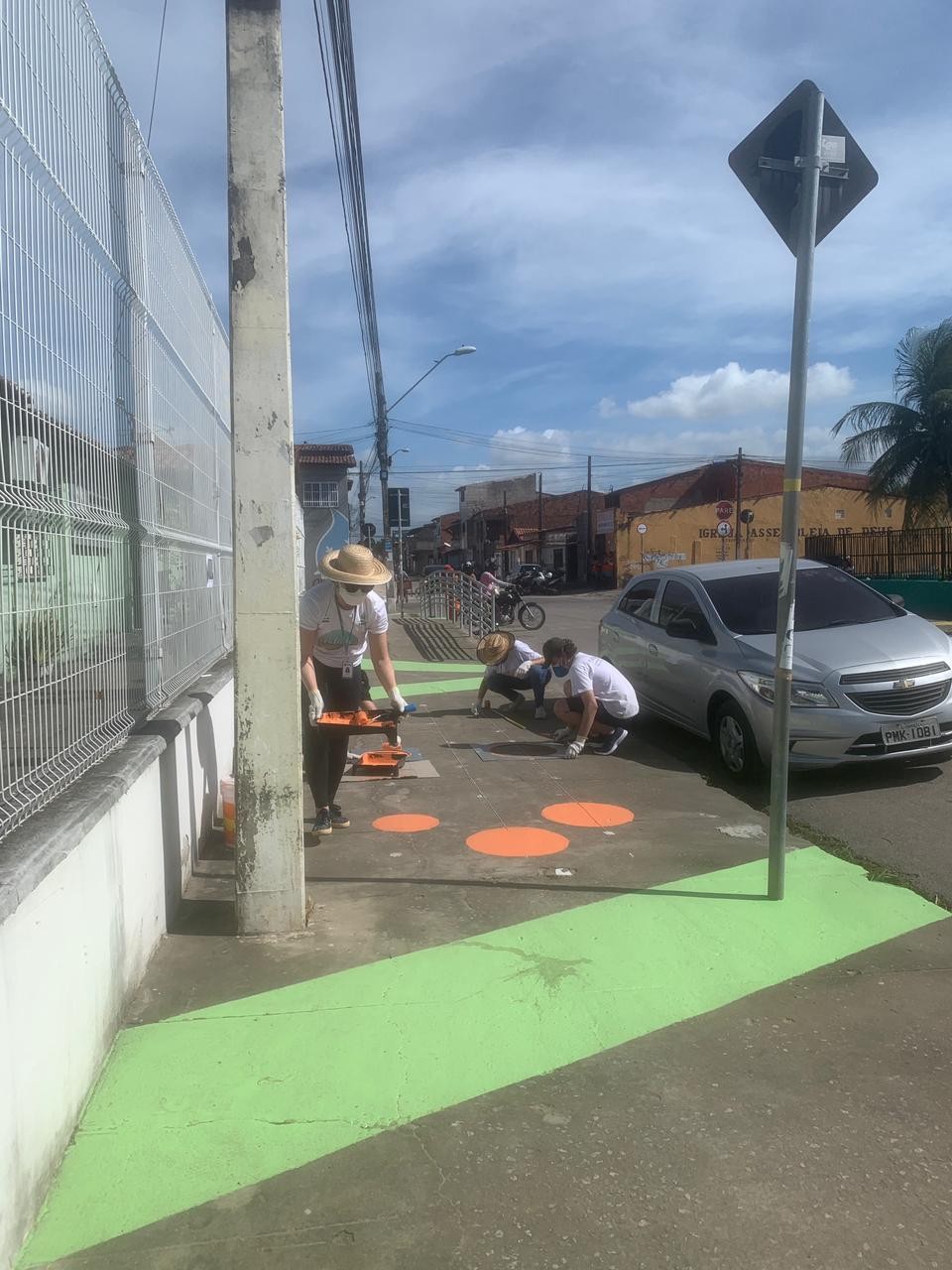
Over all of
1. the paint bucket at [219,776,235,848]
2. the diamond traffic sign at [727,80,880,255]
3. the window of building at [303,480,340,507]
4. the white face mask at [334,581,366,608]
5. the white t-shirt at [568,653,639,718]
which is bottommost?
the paint bucket at [219,776,235,848]

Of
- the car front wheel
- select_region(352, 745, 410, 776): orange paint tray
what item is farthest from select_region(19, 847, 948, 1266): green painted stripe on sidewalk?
select_region(352, 745, 410, 776): orange paint tray

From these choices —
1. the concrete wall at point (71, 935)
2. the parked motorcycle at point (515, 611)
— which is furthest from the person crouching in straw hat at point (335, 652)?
the parked motorcycle at point (515, 611)

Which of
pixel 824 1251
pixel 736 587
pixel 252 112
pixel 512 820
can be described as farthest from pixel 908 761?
pixel 252 112

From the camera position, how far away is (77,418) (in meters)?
3.34

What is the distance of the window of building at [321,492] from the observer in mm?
48438

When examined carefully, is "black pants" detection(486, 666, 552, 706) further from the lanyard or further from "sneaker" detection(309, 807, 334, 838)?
"sneaker" detection(309, 807, 334, 838)

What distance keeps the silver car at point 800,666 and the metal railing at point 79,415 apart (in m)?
→ 3.97

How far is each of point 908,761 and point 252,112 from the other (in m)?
6.08

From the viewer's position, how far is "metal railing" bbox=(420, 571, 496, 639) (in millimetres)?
18266

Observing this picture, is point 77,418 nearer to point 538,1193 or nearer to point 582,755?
point 538,1193

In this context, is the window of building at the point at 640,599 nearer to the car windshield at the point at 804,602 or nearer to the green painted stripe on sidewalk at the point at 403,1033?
the car windshield at the point at 804,602

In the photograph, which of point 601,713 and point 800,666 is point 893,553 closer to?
point 601,713

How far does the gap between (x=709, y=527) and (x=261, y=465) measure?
45775mm

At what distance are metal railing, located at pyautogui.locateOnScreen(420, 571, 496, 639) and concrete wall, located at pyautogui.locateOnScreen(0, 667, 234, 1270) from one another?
13.0m
